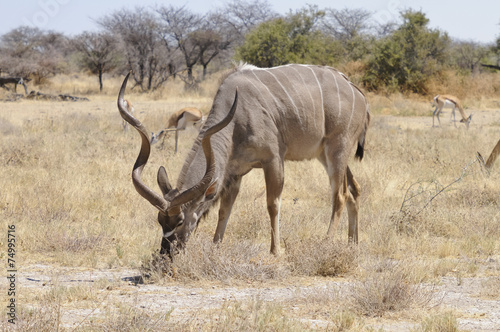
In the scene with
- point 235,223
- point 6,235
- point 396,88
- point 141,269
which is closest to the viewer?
point 141,269

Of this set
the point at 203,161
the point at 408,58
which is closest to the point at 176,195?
the point at 203,161

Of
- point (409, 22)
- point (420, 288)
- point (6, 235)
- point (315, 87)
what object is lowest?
point (6, 235)

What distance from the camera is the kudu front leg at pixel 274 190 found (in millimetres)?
5852

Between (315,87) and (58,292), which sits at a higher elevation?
(315,87)

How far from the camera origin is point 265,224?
267 inches

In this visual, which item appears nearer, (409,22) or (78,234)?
(78,234)

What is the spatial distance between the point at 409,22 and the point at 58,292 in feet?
80.6

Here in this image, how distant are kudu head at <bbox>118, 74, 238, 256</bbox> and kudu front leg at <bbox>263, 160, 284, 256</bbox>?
0.78 meters

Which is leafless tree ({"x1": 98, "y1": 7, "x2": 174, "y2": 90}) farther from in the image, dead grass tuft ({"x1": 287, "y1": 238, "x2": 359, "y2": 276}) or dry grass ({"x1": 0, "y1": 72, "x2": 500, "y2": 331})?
dead grass tuft ({"x1": 287, "y1": 238, "x2": 359, "y2": 276})

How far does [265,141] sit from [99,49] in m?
29.6

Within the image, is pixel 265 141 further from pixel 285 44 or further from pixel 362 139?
pixel 285 44

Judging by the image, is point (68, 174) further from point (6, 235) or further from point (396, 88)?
point (396, 88)

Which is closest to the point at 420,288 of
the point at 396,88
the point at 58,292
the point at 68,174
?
the point at 58,292

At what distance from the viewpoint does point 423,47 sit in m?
26.4
